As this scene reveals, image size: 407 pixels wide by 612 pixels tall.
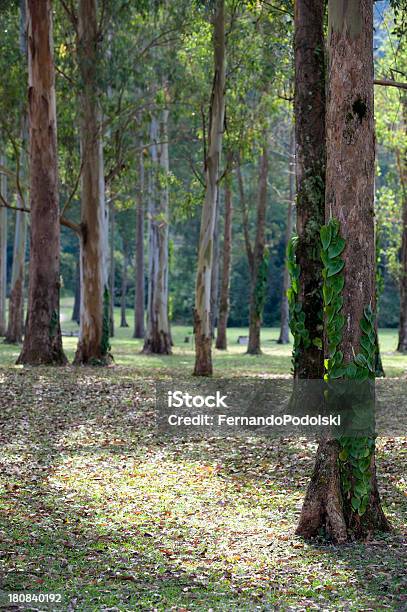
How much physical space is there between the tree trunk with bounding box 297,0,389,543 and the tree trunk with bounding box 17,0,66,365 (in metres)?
12.0

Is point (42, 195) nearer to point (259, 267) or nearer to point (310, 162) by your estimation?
point (310, 162)

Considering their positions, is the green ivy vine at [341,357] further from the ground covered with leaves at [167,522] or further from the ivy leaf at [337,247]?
the ground covered with leaves at [167,522]

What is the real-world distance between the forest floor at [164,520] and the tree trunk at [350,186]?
26 cm

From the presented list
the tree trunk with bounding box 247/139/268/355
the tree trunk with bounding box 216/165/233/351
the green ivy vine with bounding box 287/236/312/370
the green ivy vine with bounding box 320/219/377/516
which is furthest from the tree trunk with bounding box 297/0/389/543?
the tree trunk with bounding box 216/165/233/351

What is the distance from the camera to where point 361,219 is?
6.84 meters

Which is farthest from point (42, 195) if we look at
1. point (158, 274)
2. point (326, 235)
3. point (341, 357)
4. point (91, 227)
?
point (341, 357)

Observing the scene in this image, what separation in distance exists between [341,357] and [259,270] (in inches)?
879

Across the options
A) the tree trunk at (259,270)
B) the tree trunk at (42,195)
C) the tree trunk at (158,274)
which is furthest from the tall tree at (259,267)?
the tree trunk at (42,195)

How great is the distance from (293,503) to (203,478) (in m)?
1.33

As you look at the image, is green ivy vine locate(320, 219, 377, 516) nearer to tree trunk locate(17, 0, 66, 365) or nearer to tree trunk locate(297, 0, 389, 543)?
tree trunk locate(297, 0, 389, 543)

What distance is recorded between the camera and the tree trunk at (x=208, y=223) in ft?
57.7

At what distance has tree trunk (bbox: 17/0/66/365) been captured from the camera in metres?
18.3

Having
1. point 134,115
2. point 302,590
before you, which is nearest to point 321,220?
point 302,590

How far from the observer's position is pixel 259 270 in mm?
29156
